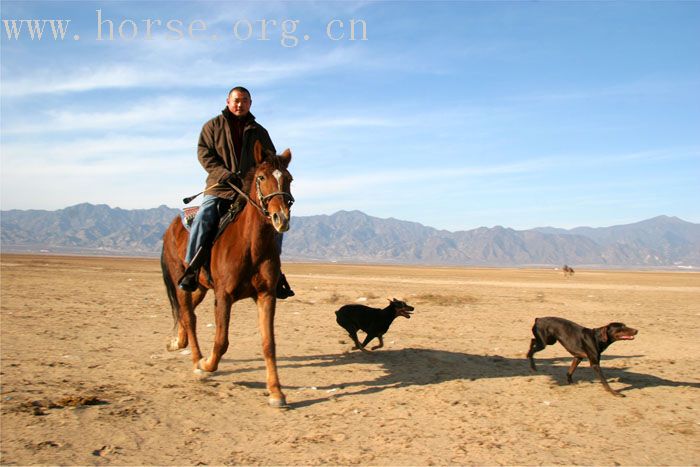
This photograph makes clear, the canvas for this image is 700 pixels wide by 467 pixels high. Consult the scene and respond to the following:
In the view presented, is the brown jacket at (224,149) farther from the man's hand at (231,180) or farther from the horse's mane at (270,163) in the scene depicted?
the horse's mane at (270,163)

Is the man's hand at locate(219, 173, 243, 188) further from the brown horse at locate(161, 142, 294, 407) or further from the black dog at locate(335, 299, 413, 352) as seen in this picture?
the black dog at locate(335, 299, 413, 352)

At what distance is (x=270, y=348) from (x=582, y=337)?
4.95 meters

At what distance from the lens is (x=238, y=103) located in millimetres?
7230

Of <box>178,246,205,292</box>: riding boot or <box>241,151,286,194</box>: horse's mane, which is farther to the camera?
<box>178,246,205,292</box>: riding boot

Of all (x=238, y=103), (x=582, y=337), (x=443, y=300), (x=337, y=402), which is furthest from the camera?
(x=443, y=300)

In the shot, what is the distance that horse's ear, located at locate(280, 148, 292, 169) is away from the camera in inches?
248

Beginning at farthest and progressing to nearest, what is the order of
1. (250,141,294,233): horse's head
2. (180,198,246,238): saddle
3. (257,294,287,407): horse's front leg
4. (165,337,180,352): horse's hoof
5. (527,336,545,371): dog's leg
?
(165,337,180,352): horse's hoof < (527,336,545,371): dog's leg < (180,198,246,238): saddle < (257,294,287,407): horse's front leg < (250,141,294,233): horse's head

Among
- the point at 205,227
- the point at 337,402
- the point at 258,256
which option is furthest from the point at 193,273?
the point at 337,402

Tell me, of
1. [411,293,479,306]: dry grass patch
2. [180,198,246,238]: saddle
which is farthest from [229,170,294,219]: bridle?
[411,293,479,306]: dry grass patch

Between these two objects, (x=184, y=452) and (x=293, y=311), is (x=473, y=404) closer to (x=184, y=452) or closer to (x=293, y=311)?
(x=184, y=452)

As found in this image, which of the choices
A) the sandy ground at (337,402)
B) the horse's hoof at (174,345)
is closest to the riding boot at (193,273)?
the sandy ground at (337,402)

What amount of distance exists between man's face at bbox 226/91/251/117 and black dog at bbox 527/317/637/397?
6154 mm

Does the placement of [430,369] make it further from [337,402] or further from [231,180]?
[231,180]

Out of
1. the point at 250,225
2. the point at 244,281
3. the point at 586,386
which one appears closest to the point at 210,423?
the point at 244,281
